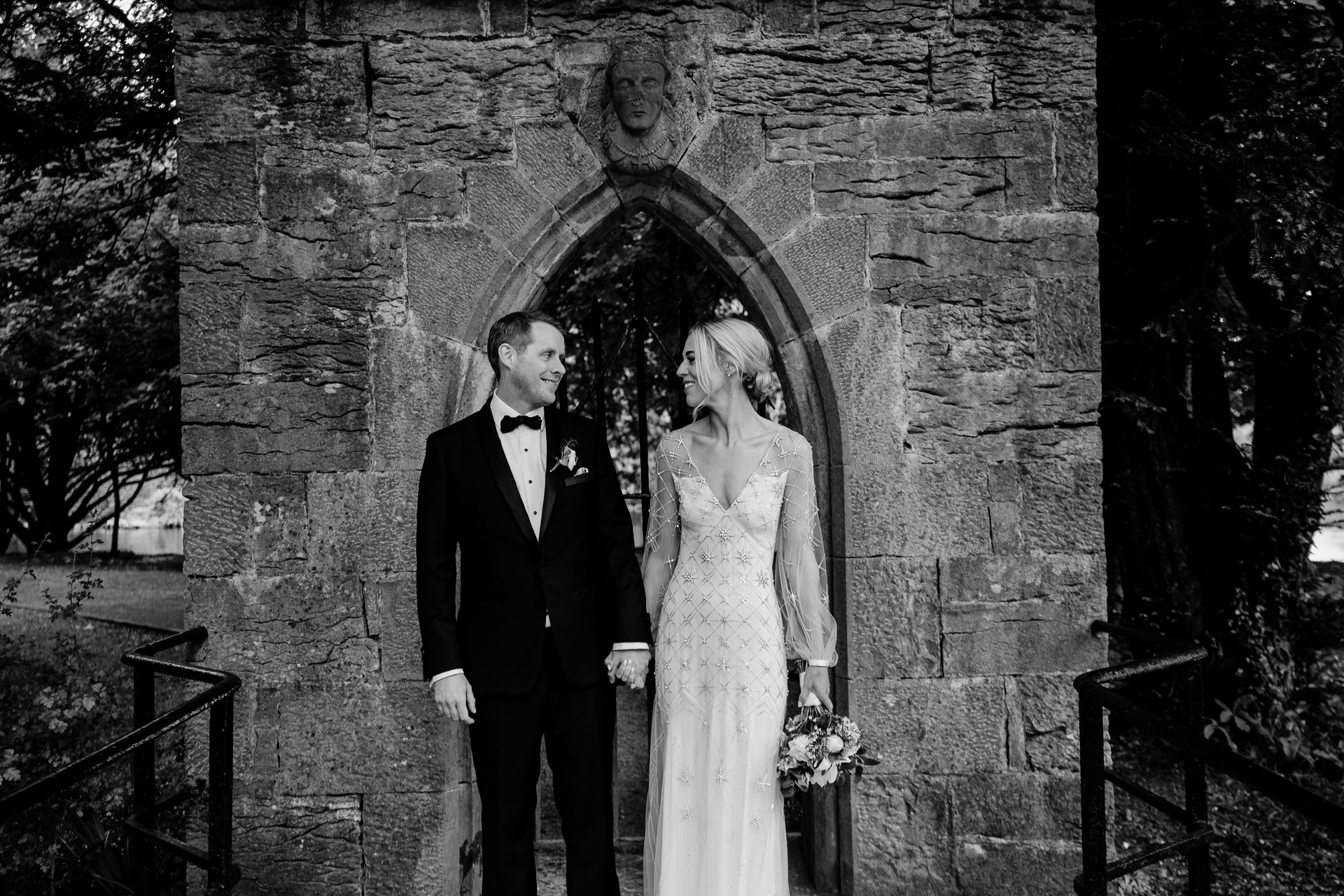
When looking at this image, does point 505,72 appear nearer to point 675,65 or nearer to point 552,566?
point 675,65

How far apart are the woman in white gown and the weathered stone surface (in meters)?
1.62

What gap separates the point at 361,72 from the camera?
3408 millimetres

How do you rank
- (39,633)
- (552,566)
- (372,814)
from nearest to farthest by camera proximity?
(552,566) → (372,814) → (39,633)

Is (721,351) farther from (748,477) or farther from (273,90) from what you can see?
(273,90)

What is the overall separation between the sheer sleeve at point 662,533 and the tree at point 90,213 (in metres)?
3.89

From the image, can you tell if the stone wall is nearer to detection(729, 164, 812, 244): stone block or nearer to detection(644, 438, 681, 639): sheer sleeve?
detection(729, 164, 812, 244): stone block

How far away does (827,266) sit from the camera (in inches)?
134

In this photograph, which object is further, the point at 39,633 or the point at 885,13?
the point at 39,633

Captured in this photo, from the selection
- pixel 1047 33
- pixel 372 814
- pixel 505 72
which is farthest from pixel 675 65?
pixel 372 814

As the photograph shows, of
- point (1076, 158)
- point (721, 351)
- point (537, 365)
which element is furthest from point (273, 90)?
point (1076, 158)

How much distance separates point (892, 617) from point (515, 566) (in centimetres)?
137

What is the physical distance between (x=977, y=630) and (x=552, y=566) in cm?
155

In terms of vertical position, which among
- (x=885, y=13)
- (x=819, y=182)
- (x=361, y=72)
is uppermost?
(x=885, y=13)

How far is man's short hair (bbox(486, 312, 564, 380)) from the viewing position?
2.80 meters
